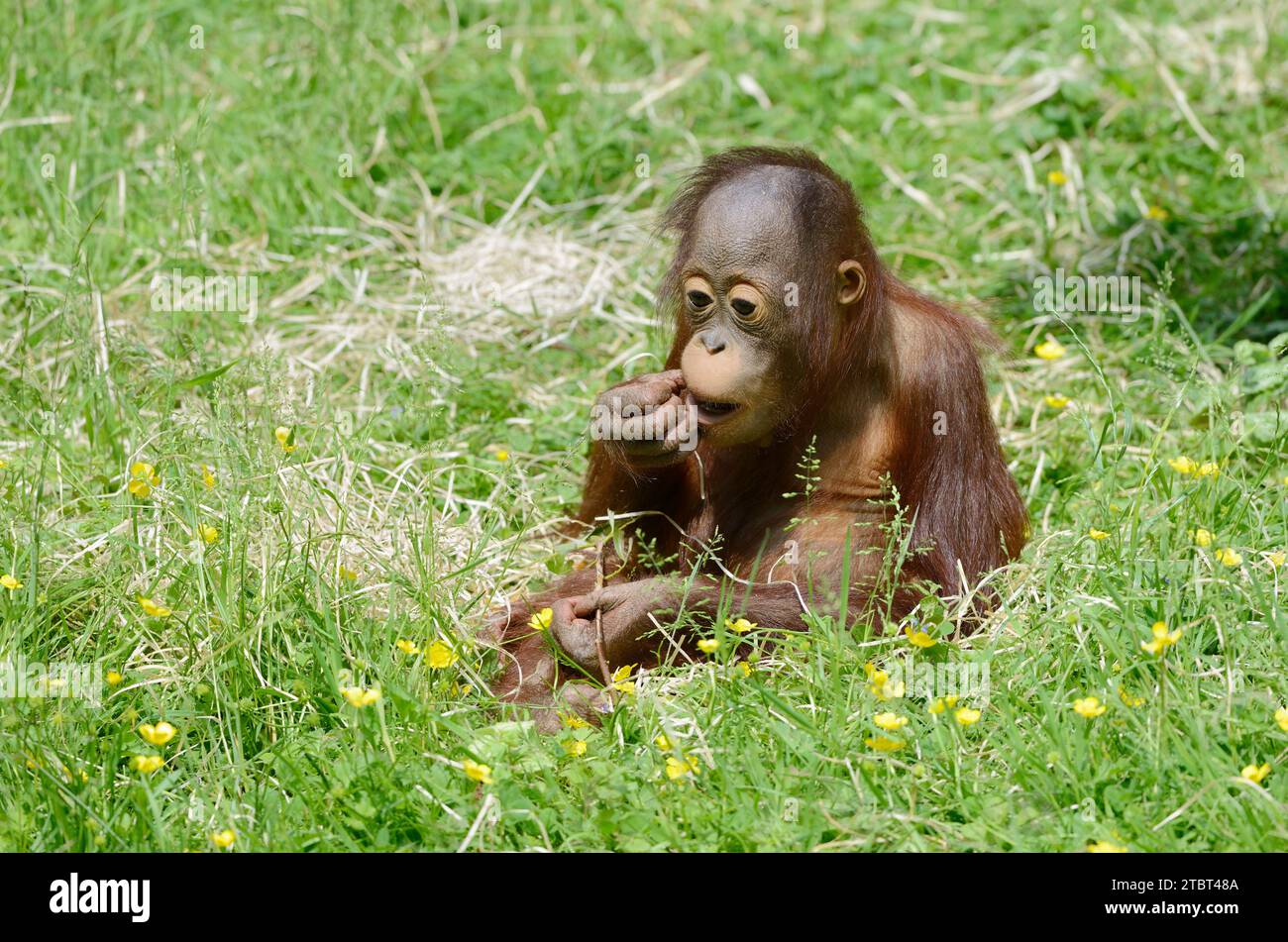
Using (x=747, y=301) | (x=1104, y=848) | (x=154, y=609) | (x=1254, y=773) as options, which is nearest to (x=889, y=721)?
(x=1104, y=848)

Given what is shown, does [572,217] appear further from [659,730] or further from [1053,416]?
[659,730]

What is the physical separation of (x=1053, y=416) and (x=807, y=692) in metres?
2.30

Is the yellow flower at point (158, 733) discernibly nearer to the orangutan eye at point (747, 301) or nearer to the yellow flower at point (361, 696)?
the yellow flower at point (361, 696)

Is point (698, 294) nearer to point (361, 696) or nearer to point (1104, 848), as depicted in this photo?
point (361, 696)

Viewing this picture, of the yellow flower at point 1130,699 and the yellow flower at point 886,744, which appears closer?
the yellow flower at point 886,744

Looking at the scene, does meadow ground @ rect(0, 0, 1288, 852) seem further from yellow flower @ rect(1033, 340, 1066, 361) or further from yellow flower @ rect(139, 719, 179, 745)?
yellow flower @ rect(1033, 340, 1066, 361)

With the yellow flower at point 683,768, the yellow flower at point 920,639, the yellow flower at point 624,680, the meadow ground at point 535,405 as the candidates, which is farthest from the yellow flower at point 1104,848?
the yellow flower at point 624,680

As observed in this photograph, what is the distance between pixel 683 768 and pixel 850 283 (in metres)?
1.62

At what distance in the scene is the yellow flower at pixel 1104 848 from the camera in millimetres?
3240

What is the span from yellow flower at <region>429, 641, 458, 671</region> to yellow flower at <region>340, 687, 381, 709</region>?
0.92 feet

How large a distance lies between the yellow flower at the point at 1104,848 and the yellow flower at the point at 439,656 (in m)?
1.69

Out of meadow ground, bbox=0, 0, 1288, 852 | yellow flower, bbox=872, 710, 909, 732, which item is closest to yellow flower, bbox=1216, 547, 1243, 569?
meadow ground, bbox=0, 0, 1288, 852

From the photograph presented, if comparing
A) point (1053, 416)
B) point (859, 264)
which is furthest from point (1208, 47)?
point (859, 264)

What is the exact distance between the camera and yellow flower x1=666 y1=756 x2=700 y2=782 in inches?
142
